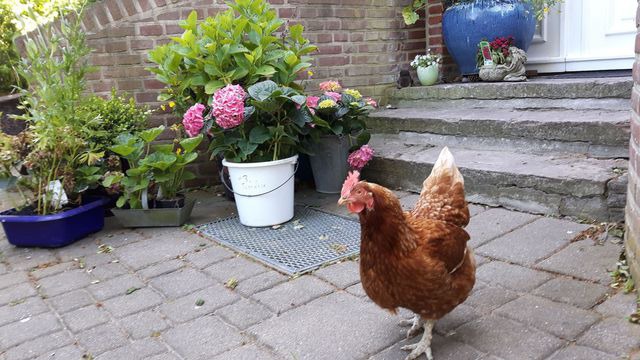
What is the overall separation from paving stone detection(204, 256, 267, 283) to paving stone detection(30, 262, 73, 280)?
857mm

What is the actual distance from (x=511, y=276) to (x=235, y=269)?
1.39m

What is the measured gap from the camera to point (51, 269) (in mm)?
2912

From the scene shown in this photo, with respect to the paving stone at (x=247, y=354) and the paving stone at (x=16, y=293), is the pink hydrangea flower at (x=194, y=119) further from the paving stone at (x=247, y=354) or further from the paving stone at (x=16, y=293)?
the paving stone at (x=247, y=354)

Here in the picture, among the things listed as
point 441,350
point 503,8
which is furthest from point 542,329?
point 503,8

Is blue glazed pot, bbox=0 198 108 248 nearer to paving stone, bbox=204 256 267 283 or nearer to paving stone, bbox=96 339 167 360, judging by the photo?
paving stone, bbox=204 256 267 283

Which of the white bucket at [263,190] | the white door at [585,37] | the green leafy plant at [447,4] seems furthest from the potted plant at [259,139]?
the white door at [585,37]

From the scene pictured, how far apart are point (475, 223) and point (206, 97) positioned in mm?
2039

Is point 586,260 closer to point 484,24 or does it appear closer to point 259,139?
point 259,139

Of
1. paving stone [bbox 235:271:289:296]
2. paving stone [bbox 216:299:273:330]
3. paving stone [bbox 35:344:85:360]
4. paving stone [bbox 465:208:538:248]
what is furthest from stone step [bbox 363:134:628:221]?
paving stone [bbox 35:344:85:360]

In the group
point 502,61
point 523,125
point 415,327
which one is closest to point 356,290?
point 415,327

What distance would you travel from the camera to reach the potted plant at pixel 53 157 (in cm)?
315

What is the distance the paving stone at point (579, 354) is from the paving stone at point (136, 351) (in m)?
1.46

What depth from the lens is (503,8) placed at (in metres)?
4.36

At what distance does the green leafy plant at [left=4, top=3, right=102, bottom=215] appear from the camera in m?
3.14
